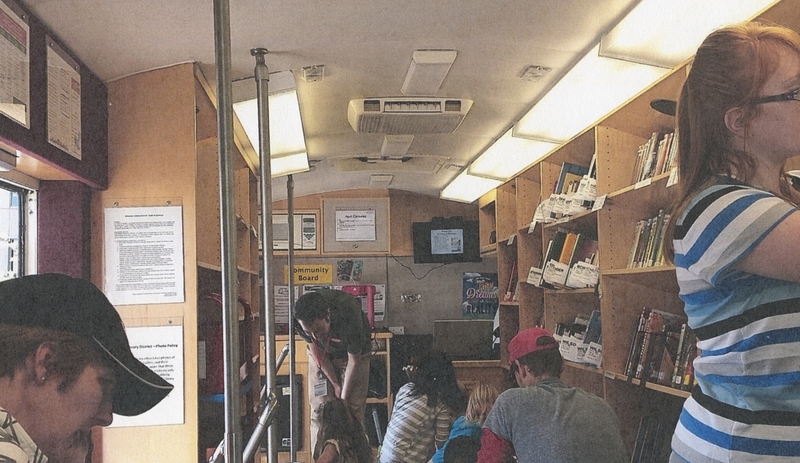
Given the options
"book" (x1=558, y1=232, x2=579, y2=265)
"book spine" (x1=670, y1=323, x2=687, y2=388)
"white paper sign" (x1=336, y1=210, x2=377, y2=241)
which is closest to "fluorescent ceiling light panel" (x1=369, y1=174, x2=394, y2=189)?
"white paper sign" (x1=336, y1=210, x2=377, y2=241)

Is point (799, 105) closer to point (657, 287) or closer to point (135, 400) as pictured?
point (135, 400)

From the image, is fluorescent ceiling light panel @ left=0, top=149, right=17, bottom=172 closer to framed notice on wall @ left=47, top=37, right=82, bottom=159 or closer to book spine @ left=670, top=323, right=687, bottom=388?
framed notice on wall @ left=47, top=37, right=82, bottom=159

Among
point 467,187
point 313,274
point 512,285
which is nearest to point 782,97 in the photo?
point 512,285

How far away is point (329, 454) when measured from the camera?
347cm

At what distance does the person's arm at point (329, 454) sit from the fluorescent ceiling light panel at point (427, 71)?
1727mm

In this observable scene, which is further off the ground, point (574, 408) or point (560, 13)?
point (560, 13)

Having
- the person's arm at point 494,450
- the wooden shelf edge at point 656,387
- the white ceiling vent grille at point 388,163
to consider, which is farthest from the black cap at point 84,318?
the white ceiling vent grille at point 388,163

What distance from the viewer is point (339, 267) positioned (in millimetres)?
7355

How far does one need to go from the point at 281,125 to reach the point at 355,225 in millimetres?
3304

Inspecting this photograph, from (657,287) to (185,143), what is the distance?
2048 millimetres

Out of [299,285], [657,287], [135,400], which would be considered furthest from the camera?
[299,285]

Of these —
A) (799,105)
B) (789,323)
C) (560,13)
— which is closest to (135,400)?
(789,323)

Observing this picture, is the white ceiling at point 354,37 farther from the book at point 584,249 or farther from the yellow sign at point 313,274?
the yellow sign at point 313,274

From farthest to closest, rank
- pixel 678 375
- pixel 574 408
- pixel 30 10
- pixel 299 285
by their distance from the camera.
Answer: pixel 299 285, pixel 678 375, pixel 574 408, pixel 30 10
